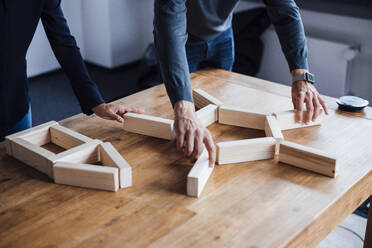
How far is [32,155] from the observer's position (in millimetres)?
1295

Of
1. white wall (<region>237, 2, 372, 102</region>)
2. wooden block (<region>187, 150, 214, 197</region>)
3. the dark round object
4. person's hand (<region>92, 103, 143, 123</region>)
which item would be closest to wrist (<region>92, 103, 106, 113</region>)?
person's hand (<region>92, 103, 143, 123</region>)

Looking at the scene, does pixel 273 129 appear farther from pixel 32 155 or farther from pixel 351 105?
pixel 32 155

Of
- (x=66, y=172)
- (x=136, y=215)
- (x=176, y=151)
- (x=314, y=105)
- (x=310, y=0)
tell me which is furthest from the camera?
(x=310, y=0)

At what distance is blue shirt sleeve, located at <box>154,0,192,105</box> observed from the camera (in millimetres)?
1438

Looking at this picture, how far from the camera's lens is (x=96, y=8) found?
176 inches

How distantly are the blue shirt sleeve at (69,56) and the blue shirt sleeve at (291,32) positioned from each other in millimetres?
792

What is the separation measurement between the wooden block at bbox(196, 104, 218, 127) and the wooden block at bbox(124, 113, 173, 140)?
12 centimetres

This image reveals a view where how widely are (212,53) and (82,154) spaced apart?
1.02m

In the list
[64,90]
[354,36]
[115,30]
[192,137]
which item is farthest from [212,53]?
[115,30]

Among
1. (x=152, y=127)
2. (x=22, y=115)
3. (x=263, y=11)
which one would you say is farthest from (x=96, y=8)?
(x=152, y=127)

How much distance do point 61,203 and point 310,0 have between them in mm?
2984

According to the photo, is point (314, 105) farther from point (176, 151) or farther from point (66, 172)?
point (66, 172)

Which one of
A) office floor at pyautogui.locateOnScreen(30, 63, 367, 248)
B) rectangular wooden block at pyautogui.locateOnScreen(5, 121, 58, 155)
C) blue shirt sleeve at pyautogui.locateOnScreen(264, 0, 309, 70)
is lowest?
office floor at pyautogui.locateOnScreen(30, 63, 367, 248)

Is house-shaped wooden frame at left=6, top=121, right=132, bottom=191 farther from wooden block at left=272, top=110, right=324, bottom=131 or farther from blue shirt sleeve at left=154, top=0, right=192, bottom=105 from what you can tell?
wooden block at left=272, top=110, right=324, bottom=131
